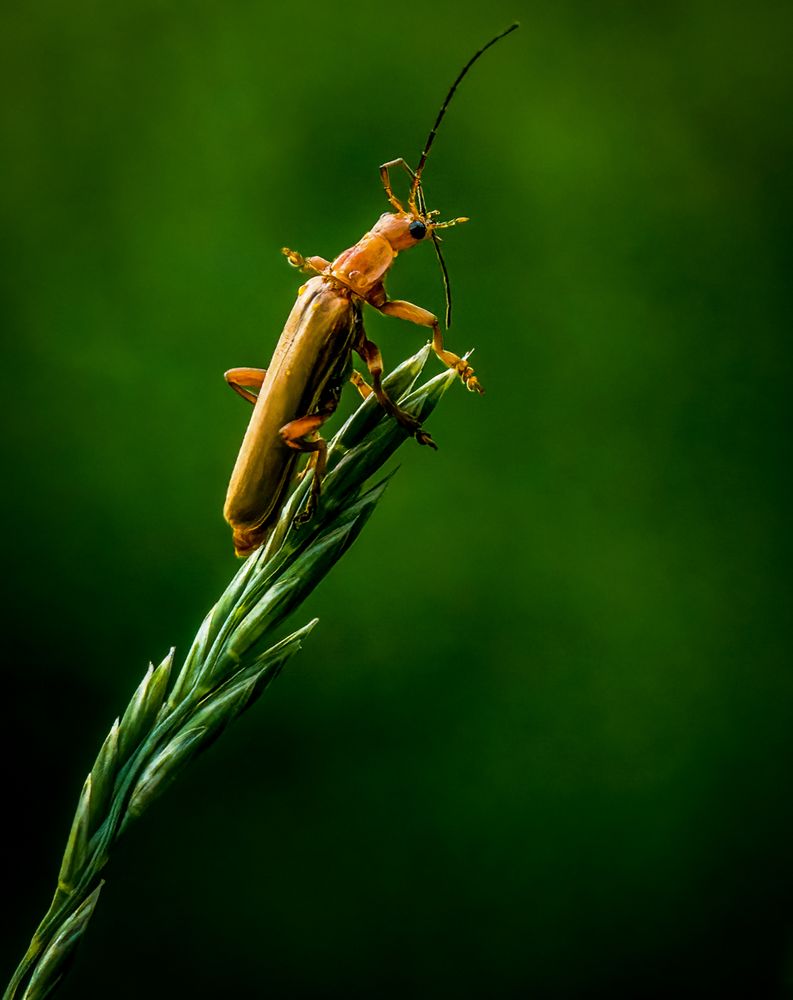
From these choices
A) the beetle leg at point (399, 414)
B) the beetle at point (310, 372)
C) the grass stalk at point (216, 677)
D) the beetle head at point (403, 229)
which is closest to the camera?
the grass stalk at point (216, 677)

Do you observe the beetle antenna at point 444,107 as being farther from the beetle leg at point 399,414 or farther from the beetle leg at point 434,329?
the beetle leg at point 399,414

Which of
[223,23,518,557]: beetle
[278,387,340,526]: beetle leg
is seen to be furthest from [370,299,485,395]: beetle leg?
[278,387,340,526]: beetle leg

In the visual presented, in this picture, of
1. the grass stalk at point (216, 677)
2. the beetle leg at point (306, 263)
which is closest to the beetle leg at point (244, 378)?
the beetle leg at point (306, 263)

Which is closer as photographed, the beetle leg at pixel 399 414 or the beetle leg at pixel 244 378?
the beetle leg at pixel 399 414

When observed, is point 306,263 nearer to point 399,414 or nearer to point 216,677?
point 399,414

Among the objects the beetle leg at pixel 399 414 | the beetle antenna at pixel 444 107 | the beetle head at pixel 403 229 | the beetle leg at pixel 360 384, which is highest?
the beetle antenna at pixel 444 107

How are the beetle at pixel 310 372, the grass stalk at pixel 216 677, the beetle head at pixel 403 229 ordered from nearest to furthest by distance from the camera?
the grass stalk at pixel 216 677
the beetle at pixel 310 372
the beetle head at pixel 403 229

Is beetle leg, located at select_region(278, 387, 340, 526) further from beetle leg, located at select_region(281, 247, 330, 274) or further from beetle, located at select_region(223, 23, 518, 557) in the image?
beetle leg, located at select_region(281, 247, 330, 274)

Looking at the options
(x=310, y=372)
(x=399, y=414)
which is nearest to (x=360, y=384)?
(x=310, y=372)

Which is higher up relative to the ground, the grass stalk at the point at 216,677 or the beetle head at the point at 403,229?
the beetle head at the point at 403,229

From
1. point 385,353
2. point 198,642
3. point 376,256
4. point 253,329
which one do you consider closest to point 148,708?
point 198,642
